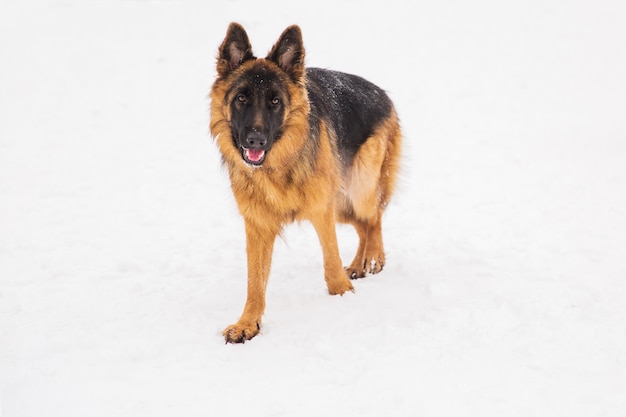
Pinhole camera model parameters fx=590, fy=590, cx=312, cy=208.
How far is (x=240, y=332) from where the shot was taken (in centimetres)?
430

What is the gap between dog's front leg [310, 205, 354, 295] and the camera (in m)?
4.89

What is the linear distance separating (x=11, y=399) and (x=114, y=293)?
1697mm

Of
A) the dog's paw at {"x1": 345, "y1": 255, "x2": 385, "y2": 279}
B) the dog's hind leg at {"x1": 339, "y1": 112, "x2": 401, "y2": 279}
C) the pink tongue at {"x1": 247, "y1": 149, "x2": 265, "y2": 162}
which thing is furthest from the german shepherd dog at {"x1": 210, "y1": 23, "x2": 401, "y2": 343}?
the dog's paw at {"x1": 345, "y1": 255, "x2": 385, "y2": 279}

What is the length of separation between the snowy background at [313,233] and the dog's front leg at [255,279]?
0.13 meters

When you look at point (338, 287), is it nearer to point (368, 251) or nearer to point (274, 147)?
point (368, 251)

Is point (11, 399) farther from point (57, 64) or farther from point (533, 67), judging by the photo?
point (533, 67)

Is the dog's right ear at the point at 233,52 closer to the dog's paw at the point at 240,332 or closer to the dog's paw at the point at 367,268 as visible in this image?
the dog's paw at the point at 240,332

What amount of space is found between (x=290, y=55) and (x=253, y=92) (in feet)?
1.55

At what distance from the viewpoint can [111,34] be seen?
13.4 m

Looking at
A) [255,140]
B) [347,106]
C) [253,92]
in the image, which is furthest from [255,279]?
[347,106]

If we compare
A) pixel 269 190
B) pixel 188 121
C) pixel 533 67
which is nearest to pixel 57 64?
pixel 188 121

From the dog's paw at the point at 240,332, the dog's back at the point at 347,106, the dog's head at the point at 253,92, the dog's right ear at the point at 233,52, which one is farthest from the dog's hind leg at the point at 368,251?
the dog's right ear at the point at 233,52

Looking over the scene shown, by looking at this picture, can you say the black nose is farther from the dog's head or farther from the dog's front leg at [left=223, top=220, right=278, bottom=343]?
the dog's front leg at [left=223, top=220, right=278, bottom=343]

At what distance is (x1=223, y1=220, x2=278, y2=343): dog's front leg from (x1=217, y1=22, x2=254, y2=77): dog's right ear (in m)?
1.21
